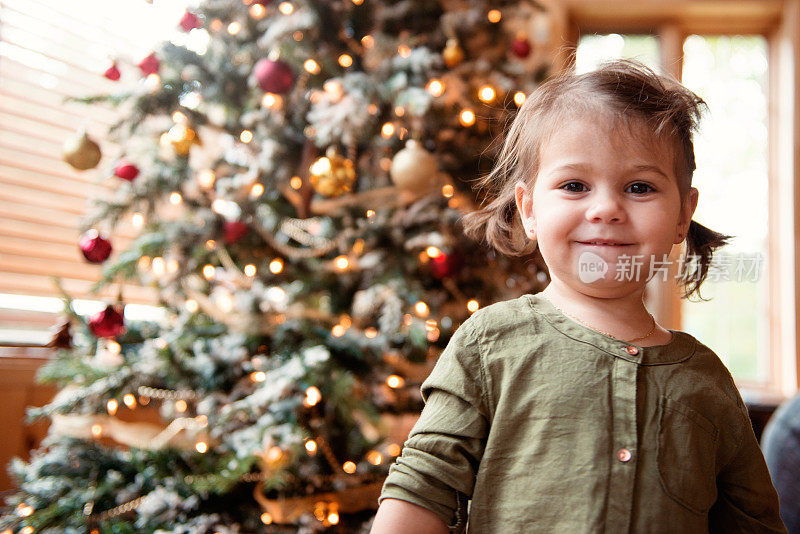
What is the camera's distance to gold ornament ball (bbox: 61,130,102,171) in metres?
1.53

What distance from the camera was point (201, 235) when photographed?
5.73ft

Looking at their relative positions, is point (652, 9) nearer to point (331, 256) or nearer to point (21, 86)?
point (331, 256)

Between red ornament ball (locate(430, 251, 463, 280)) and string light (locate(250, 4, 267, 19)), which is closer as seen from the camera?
red ornament ball (locate(430, 251, 463, 280))

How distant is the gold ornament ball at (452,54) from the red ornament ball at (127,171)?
2.91 feet

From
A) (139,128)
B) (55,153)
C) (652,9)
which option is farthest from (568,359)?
(652,9)

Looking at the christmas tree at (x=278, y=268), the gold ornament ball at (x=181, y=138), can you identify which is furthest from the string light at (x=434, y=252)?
the gold ornament ball at (x=181, y=138)

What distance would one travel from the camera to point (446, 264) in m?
1.61

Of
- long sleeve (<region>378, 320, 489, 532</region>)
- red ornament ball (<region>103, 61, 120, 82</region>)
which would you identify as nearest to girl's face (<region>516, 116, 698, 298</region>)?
long sleeve (<region>378, 320, 489, 532</region>)

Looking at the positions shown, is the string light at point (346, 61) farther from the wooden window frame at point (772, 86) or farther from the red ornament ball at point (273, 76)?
the wooden window frame at point (772, 86)

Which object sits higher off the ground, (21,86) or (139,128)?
(21,86)

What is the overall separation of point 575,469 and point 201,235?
140 cm

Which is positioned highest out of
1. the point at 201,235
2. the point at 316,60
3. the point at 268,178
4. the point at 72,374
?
the point at 316,60

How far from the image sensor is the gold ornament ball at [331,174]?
1.61 m

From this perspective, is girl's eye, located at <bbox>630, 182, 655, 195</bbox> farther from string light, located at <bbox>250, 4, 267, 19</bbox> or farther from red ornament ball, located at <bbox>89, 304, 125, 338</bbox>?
string light, located at <bbox>250, 4, 267, 19</bbox>
